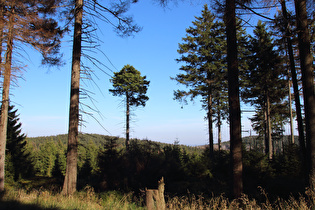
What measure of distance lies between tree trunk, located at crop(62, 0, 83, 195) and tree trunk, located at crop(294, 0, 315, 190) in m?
8.01

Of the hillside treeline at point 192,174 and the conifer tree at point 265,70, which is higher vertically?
the conifer tree at point 265,70

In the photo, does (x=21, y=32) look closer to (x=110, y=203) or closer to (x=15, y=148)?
(x=110, y=203)

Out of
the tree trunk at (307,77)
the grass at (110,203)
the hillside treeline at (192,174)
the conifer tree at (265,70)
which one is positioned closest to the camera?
the grass at (110,203)

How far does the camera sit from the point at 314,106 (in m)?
7.50

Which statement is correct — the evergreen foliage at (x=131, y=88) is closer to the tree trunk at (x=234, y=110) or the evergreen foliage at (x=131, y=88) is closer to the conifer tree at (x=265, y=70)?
the conifer tree at (x=265, y=70)

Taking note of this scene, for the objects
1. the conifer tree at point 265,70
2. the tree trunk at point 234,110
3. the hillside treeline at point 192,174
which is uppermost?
the conifer tree at point 265,70

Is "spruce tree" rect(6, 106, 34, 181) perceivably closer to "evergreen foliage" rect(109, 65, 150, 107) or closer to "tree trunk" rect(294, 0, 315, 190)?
"evergreen foliage" rect(109, 65, 150, 107)

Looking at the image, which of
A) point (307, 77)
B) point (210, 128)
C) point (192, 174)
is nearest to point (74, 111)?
point (307, 77)

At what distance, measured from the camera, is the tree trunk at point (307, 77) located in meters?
7.35

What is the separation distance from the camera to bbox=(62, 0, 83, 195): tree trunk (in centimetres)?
801

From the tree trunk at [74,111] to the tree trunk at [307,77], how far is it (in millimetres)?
8006

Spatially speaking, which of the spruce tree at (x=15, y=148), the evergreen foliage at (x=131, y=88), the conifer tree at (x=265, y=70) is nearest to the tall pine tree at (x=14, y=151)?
the spruce tree at (x=15, y=148)

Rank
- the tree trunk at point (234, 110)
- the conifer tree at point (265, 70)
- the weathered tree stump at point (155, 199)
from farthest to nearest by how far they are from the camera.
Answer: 1. the conifer tree at point (265, 70)
2. the tree trunk at point (234, 110)
3. the weathered tree stump at point (155, 199)

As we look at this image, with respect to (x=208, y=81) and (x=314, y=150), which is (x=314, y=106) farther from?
(x=208, y=81)
